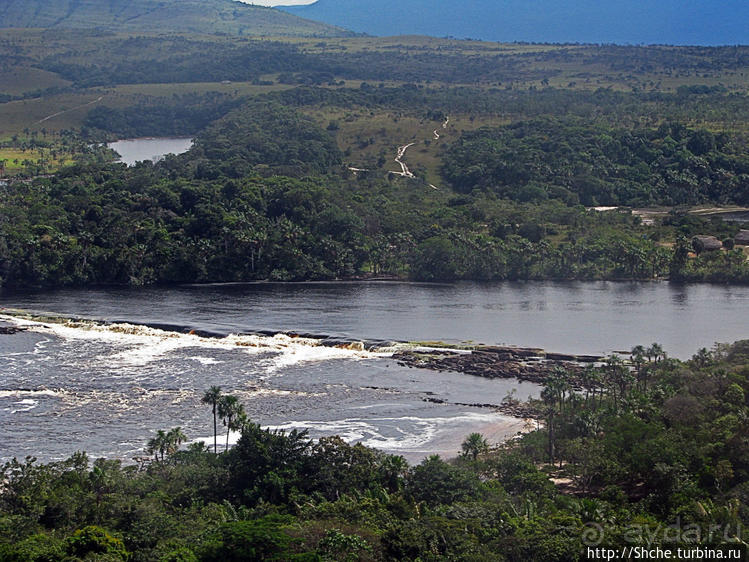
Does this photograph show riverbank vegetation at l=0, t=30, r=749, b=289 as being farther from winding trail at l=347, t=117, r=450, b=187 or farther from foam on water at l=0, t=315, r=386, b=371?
foam on water at l=0, t=315, r=386, b=371

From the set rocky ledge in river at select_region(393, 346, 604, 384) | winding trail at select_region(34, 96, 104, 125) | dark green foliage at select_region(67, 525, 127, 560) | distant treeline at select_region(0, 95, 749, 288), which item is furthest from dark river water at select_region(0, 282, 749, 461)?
winding trail at select_region(34, 96, 104, 125)

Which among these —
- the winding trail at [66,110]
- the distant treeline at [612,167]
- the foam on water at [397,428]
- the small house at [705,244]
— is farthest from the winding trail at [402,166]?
the winding trail at [66,110]

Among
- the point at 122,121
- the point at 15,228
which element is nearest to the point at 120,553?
the point at 15,228

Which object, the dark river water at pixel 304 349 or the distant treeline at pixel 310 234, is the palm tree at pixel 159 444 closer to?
the dark river water at pixel 304 349

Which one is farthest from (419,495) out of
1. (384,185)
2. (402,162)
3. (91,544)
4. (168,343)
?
(402,162)

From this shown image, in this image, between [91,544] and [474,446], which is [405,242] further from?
[91,544]

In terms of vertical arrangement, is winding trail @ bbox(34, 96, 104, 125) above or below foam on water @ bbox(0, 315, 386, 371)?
above
